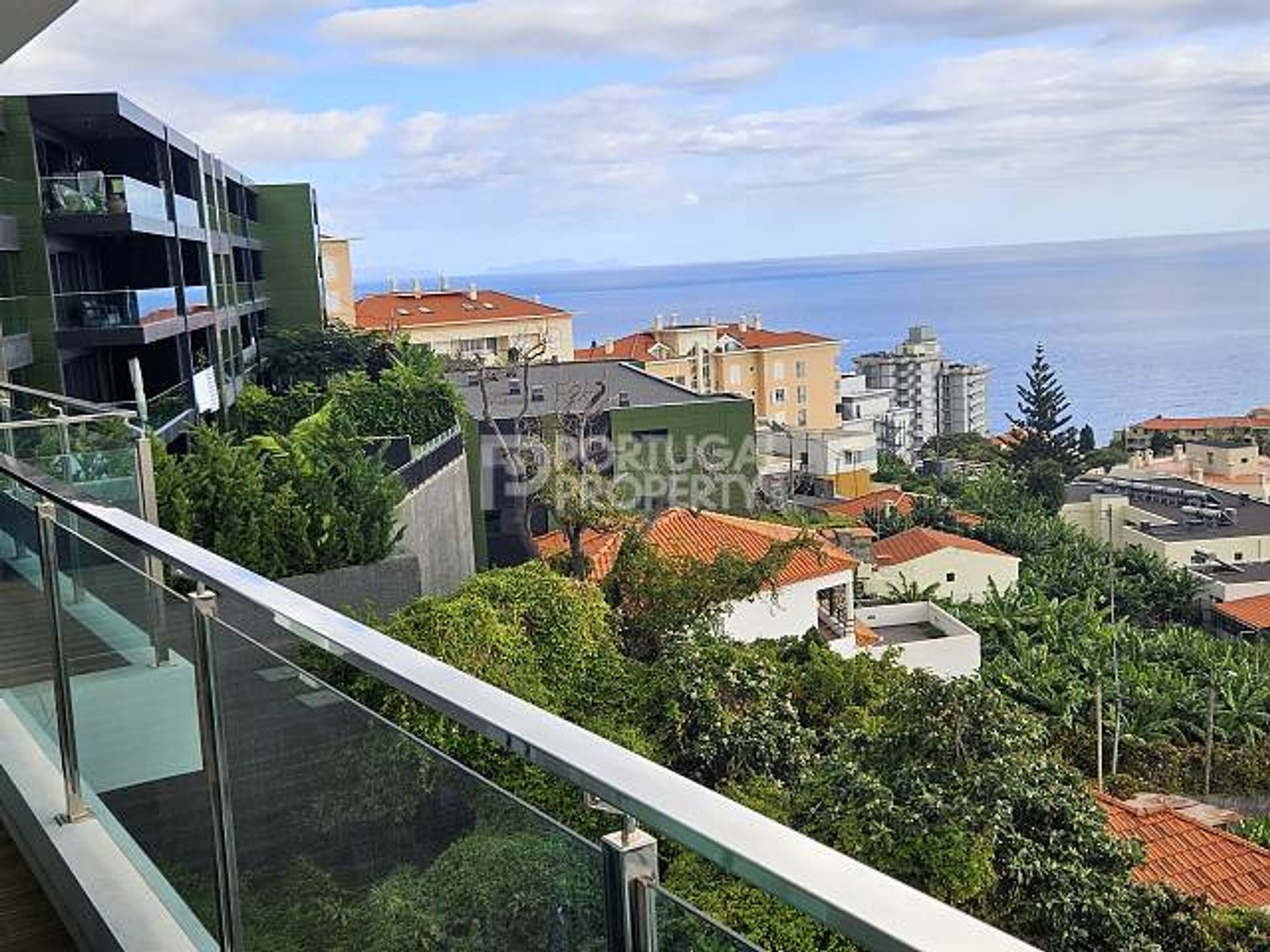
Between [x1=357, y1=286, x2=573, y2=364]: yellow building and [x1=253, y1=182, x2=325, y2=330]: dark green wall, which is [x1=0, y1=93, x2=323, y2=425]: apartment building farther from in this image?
[x1=357, y1=286, x2=573, y2=364]: yellow building

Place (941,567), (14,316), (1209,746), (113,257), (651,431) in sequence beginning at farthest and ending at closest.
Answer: (941,567) → (651,431) → (113,257) → (1209,746) → (14,316)

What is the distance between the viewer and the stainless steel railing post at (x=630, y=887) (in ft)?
3.17

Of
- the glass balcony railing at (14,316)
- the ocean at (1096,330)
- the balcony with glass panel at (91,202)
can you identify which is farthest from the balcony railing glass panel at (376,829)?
the ocean at (1096,330)

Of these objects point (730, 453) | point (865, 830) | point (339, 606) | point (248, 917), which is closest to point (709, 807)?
point (248, 917)

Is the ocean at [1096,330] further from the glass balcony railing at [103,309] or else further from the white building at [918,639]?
the glass balcony railing at [103,309]

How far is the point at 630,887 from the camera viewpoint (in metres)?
0.99

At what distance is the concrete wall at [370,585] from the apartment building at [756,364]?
40184mm

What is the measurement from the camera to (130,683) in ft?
7.57

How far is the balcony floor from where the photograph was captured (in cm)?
229

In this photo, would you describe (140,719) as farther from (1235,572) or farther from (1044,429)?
(1044,429)

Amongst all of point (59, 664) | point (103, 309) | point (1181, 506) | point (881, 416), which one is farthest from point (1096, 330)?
point (59, 664)

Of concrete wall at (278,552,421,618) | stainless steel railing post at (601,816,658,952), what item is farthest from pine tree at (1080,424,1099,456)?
stainless steel railing post at (601,816,658,952)

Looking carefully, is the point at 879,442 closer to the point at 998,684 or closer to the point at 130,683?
the point at 998,684

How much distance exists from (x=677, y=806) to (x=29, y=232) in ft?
59.9
